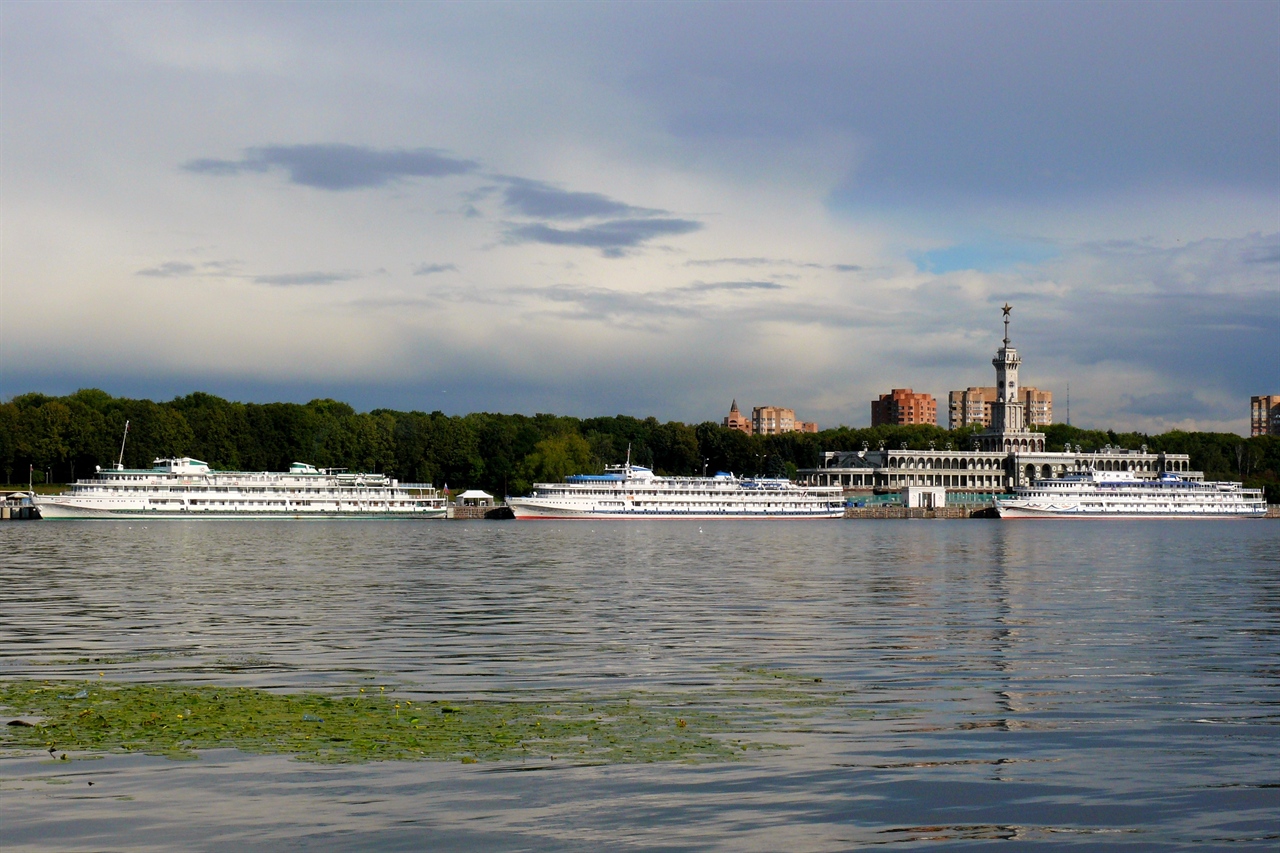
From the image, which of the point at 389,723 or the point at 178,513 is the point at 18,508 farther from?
the point at 389,723

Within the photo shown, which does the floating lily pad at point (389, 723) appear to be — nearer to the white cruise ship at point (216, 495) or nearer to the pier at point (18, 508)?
the white cruise ship at point (216, 495)

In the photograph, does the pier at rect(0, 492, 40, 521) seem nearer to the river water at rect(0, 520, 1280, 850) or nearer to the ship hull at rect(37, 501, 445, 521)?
the ship hull at rect(37, 501, 445, 521)

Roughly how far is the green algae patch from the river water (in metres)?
0.86

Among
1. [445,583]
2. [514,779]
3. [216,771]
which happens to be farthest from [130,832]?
[445,583]

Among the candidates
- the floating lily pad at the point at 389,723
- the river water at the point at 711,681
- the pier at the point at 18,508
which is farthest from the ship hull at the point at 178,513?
the floating lily pad at the point at 389,723

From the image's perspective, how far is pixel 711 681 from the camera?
97.8ft

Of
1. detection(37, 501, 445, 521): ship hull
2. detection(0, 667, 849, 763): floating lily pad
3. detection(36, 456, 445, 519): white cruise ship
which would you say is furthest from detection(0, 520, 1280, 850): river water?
detection(36, 456, 445, 519): white cruise ship

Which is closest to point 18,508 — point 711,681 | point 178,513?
point 178,513

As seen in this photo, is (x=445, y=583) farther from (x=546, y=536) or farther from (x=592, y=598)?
(x=546, y=536)

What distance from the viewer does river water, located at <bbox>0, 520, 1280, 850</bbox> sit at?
676 inches

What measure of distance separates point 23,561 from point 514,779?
68.2 m

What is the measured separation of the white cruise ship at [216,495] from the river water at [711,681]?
103m

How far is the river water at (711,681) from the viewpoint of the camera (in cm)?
1717

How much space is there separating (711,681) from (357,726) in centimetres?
886
